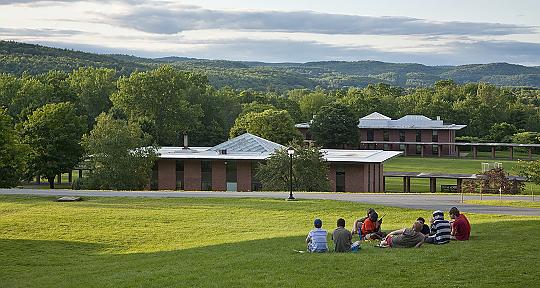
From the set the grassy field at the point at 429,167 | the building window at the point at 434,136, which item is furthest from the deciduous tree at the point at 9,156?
the building window at the point at 434,136

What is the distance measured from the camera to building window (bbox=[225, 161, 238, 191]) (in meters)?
72.0

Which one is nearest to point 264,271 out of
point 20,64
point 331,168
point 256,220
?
point 256,220

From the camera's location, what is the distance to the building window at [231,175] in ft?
236

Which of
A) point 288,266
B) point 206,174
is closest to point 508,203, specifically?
point 288,266

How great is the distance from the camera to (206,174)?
240ft

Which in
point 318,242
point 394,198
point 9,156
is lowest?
point 394,198

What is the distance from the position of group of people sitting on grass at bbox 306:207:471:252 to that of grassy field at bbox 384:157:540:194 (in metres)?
54.1

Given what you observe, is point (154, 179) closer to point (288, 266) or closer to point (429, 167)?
point (429, 167)

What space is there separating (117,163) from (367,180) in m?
21.5

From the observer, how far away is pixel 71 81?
384 feet

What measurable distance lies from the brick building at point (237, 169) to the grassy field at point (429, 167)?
33.5ft

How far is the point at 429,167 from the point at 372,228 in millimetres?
80836

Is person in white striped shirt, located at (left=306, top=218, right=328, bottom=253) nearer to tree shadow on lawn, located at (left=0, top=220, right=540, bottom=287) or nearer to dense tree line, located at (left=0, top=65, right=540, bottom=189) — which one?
tree shadow on lawn, located at (left=0, top=220, right=540, bottom=287)

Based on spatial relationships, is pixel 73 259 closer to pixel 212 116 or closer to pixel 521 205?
pixel 521 205
